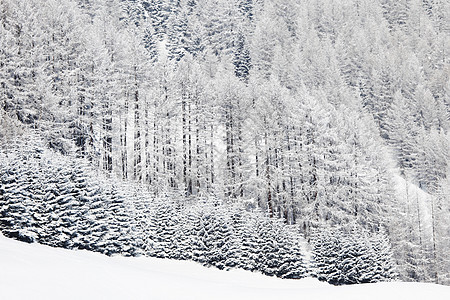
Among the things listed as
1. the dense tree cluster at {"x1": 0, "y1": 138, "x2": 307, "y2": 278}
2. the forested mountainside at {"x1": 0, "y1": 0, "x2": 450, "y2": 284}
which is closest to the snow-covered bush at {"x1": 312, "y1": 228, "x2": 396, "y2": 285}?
the forested mountainside at {"x1": 0, "y1": 0, "x2": 450, "y2": 284}

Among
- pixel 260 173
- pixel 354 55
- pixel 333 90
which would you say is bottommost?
pixel 260 173

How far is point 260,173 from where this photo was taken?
4050 centimetres

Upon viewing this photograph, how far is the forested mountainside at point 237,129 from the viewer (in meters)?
32.3

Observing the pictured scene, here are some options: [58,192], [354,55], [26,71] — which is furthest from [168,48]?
[58,192]

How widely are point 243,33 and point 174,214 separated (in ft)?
202

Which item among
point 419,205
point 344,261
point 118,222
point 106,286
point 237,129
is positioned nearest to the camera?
point 106,286

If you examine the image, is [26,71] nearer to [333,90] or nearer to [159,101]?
[159,101]

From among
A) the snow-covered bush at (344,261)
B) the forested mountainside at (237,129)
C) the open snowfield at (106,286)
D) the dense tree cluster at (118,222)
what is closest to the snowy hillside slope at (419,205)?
the forested mountainside at (237,129)

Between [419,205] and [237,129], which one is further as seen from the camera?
[419,205]

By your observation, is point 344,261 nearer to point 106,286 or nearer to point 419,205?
point 106,286

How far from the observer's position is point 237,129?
43.1m

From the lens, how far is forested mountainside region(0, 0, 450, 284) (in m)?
32.3

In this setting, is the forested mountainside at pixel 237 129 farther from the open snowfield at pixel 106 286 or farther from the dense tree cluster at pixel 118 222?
the open snowfield at pixel 106 286

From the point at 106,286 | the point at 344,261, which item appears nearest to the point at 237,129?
the point at 344,261
